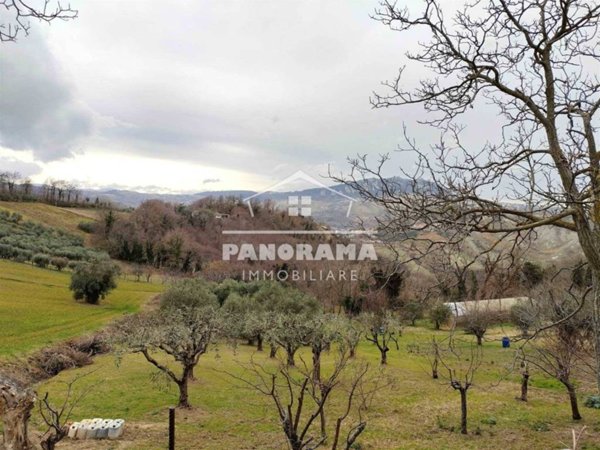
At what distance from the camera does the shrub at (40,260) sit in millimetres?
39500

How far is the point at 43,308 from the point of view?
25.9 meters

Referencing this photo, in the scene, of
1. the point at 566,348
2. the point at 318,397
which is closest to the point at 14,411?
the point at 318,397

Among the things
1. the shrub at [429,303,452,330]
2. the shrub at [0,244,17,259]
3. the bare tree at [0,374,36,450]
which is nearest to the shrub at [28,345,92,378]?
the bare tree at [0,374,36,450]

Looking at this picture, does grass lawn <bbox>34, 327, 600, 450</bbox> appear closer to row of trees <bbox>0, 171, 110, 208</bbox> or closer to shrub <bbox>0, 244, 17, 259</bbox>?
shrub <bbox>0, 244, 17, 259</bbox>

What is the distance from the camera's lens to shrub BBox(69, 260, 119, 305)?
100 feet

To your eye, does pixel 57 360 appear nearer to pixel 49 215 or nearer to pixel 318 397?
pixel 318 397

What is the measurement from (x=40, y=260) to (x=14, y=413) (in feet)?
137

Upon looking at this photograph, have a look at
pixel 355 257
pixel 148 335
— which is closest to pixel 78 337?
pixel 148 335

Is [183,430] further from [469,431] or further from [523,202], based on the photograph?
[523,202]

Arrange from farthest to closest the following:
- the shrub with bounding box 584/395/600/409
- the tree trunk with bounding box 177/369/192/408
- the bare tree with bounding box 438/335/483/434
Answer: the shrub with bounding box 584/395/600/409, the tree trunk with bounding box 177/369/192/408, the bare tree with bounding box 438/335/483/434

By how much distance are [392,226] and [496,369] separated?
67.4 ft

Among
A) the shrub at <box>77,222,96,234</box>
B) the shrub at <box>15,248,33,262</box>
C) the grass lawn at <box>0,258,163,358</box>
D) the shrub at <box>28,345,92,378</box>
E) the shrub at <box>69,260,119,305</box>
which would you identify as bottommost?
the shrub at <box>28,345,92,378</box>

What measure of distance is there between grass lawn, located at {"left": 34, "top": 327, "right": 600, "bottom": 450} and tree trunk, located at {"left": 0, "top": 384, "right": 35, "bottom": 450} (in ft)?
19.2

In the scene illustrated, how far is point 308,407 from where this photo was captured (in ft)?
44.8
